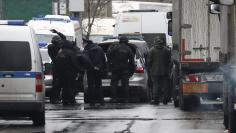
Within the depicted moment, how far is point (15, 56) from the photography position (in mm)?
15898

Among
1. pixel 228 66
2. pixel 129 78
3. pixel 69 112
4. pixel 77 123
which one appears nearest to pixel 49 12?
pixel 129 78

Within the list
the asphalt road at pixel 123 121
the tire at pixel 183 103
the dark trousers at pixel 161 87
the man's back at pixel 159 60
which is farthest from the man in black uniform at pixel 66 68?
the tire at pixel 183 103

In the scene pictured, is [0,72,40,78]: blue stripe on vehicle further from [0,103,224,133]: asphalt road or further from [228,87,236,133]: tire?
[228,87,236,133]: tire

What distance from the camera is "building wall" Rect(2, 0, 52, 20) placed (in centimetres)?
4247

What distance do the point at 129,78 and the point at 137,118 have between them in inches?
218

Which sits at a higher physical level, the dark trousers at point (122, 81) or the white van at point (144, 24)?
the white van at point (144, 24)

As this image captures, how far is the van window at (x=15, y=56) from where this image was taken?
15.9 metres

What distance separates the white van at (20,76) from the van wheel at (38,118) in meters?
0.26

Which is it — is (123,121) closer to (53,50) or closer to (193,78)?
(193,78)

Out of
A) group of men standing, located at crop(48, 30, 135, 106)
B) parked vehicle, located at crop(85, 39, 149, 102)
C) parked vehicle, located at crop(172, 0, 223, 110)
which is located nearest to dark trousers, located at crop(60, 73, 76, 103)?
group of men standing, located at crop(48, 30, 135, 106)

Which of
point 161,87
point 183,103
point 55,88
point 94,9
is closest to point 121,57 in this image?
point 161,87

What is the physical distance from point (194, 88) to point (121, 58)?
3.63m

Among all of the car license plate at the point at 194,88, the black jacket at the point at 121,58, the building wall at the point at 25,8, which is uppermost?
the building wall at the point at 25,8

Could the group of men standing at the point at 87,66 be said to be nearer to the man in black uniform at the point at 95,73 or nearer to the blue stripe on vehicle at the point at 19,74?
the man in black uniform at the point at 95,73
